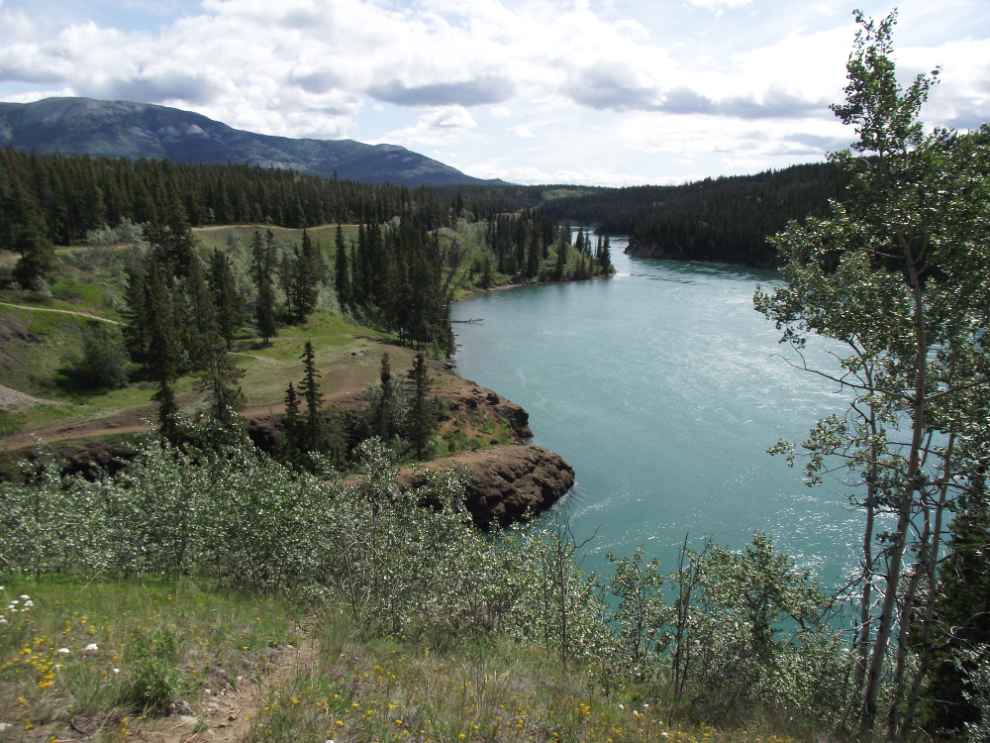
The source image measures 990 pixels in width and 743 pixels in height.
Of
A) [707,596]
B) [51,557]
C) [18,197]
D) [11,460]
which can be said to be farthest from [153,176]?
[707,596]

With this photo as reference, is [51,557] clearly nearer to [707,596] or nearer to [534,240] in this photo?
[707,596]

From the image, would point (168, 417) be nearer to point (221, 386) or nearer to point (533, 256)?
point (221, 386)

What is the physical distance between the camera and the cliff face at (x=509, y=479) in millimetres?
37875

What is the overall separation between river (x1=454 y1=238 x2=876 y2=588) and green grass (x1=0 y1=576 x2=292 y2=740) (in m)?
12.6

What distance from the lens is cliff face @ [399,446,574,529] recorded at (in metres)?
37.9

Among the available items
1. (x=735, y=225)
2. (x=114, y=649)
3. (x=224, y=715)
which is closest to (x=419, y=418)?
(x=114, y=649)

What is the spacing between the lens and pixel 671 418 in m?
49.6

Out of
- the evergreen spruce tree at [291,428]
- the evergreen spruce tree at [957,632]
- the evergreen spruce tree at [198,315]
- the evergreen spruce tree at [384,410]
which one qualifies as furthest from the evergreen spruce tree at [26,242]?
the evergreen spruce tree at [957,632]

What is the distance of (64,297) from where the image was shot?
60750mm

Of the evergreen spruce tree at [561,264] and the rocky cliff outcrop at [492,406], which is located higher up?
the evergreen spruce tree at [561,264]

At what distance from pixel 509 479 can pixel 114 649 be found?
32119 mm

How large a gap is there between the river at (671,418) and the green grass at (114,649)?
12.6 m

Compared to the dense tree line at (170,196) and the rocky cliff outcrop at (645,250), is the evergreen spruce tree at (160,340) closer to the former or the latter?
the dense tree line at (170,196)

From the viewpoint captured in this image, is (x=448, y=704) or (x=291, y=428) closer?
(x=448, y=704)
